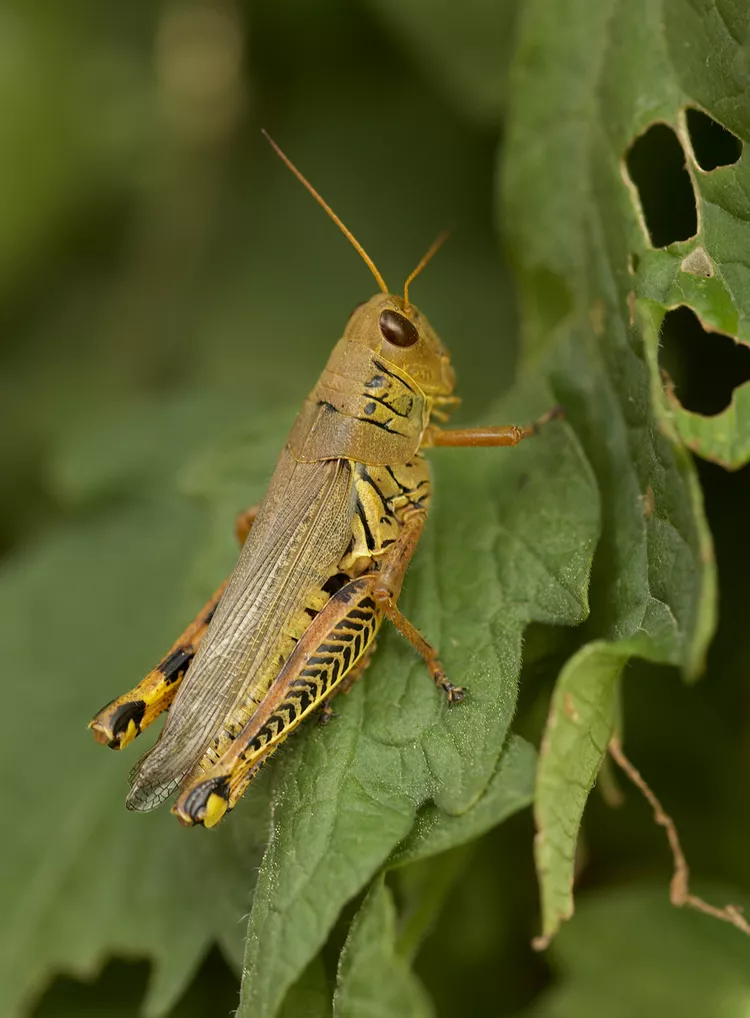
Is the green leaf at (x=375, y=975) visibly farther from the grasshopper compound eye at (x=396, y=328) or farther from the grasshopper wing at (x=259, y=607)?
the grasshopper compound eye at (x=396, y=328)

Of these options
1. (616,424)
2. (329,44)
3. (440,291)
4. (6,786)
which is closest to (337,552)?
(616,424)

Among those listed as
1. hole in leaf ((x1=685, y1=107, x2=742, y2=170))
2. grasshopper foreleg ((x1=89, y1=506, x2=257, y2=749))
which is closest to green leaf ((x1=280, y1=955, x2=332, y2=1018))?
grasshopper foreleg ((x1=89, y1=506, x2=257, y2=749))

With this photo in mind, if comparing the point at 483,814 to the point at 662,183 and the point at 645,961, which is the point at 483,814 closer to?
the point at 645,961

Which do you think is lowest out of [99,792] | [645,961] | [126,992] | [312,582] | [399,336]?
[645,961]

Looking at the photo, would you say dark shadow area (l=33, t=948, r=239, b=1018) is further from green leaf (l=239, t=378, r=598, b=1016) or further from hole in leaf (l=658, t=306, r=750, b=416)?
hole in leaf (l=658, t=306, r=750, b=416)

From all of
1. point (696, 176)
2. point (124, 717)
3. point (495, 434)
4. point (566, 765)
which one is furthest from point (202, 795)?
point (696, 176)

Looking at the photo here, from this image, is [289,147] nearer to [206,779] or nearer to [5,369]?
[5,369]
